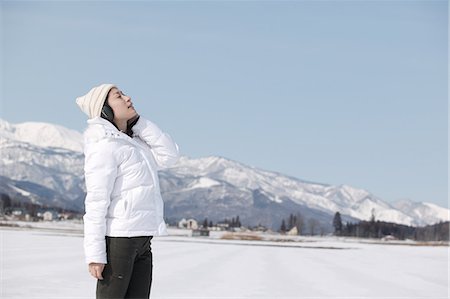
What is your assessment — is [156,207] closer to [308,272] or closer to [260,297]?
[260,297]

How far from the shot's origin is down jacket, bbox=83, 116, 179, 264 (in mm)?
4027

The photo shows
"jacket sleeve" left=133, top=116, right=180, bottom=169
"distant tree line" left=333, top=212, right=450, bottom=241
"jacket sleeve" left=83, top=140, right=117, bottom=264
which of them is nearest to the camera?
"jacket sleeve" left=83, top=140, right=117, bottom=264

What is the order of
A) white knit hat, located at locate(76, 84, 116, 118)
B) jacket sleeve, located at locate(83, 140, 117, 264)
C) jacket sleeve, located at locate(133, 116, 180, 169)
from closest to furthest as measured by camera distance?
1. jacket sleeve, located at locate(83, 140, 117, 264)
2. white knit hat, located at locate(76, 84, 116, 118)
3. jacket sleeve, located at locate(133, 116, 180, 169)

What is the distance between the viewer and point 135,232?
13.4 feet

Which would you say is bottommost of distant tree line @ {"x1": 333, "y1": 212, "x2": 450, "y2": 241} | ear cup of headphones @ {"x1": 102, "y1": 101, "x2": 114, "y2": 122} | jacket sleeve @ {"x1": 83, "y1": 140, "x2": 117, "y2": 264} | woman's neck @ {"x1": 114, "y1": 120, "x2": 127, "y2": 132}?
jacket sleeve @ {"x1": 83, "y1": 140, "x2": 117, "y2": 264}

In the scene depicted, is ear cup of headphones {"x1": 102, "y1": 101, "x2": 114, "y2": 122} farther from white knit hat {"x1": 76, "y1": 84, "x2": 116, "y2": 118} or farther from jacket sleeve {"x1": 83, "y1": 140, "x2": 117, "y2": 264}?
jacket sleeve {"x1": 83, "y1": 140, "x2": 117, "y2": 264}

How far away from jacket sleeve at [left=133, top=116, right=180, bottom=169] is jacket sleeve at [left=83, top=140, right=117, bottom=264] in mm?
325

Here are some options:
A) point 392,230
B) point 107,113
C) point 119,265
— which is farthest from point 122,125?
point 392,230

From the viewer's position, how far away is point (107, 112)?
13.9ft

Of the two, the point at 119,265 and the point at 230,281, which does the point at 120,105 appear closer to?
the point at 119,265

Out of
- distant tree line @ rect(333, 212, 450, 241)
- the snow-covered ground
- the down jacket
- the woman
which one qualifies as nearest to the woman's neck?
the woman

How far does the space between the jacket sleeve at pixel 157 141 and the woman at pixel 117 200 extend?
0.08 metres

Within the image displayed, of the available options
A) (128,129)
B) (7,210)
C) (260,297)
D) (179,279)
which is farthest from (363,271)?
(7,210)

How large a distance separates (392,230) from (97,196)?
568ft
